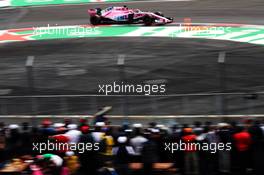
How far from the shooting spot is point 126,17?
27047mm

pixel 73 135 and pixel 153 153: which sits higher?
pixel 73 135

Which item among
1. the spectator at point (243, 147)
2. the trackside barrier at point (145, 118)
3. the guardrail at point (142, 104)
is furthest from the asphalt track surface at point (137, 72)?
the spectator at point (243, 147)

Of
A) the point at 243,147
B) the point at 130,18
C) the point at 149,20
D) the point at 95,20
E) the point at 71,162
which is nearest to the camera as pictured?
the point at 71,162

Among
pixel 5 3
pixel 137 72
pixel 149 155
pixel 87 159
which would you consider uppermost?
pixel 5 3

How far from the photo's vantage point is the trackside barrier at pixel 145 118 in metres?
13.4

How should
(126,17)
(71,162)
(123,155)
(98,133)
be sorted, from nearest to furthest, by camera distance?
(71,162) → (123,155) → (98,133) → (126,17)

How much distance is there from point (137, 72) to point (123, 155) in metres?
5.96

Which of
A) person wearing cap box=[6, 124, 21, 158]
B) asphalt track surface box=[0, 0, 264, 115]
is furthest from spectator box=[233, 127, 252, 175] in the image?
person wearing cap box=[6, 124, 21, 158]

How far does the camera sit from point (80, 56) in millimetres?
20359

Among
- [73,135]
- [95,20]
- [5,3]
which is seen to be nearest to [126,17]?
[95,20]

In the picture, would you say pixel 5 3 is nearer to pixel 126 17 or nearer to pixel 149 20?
pixel 126 17

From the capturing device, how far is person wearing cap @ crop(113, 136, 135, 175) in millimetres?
11258

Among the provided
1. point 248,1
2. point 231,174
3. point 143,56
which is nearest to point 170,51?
point 143,56

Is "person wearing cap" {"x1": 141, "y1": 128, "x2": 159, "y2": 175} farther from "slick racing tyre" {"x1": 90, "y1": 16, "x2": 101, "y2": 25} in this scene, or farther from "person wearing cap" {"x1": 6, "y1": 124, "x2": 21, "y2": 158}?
"slick racing tyre" {"x1": 90, "y1": 16, "x2": 101, "y2": 25}
